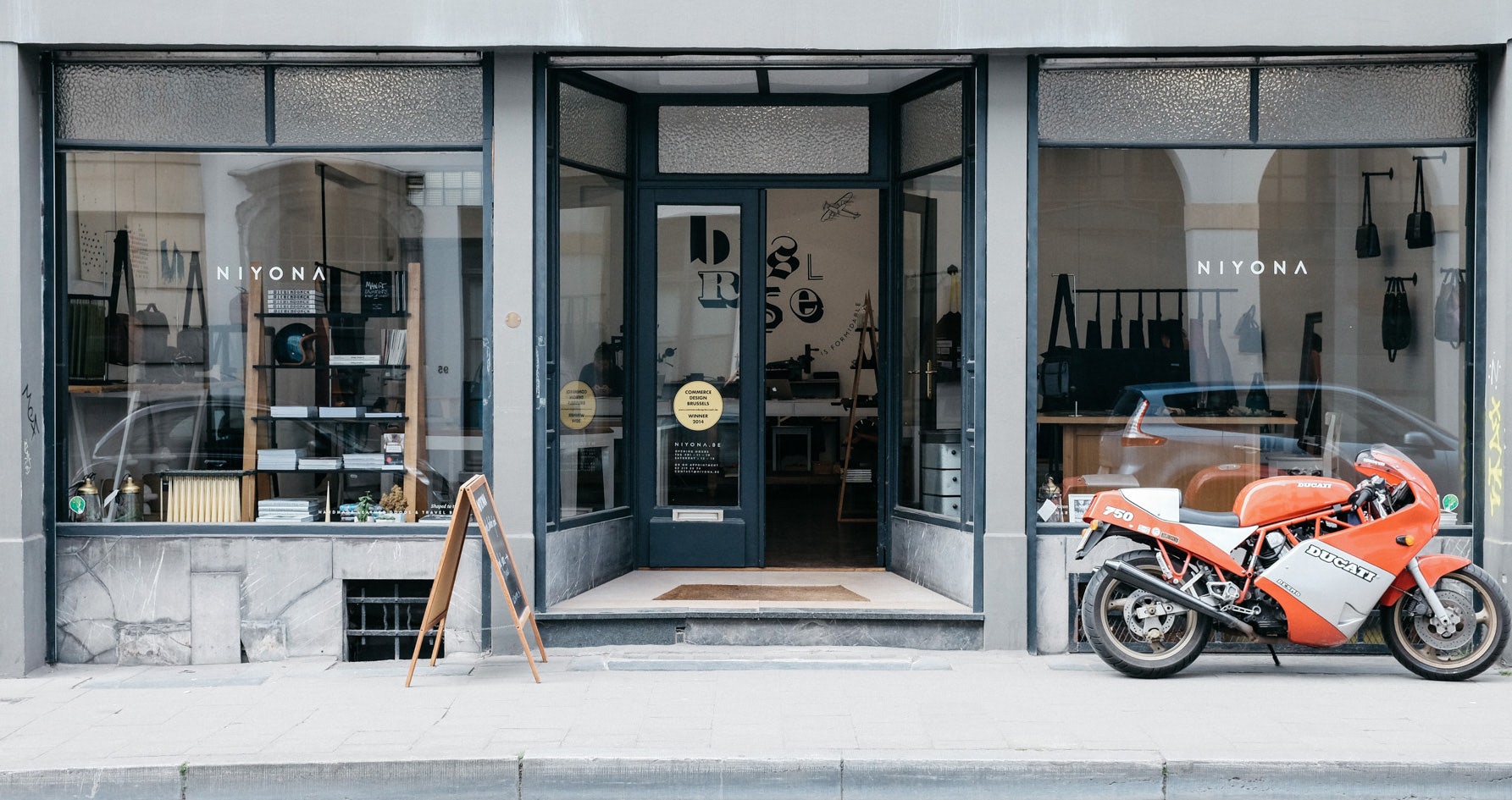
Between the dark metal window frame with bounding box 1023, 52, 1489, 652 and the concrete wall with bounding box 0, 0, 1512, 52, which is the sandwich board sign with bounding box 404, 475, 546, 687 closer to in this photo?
the concrete wall with bounding box 0, 0, 1512, 52

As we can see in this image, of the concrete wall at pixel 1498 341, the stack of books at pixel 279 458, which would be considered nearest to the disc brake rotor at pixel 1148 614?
the concrete wall at pixel 1498 341

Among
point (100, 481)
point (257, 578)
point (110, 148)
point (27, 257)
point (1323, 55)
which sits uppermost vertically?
point (1323, 55)

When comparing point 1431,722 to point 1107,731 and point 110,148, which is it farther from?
point 110,148

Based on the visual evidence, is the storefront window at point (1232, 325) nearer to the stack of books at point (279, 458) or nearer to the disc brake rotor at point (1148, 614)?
the disc brake rotor at point (1148, 614)

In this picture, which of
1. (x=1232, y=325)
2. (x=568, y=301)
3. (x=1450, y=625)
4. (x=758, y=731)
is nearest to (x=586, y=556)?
(x=568, y=301)

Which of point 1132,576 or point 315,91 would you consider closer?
point 1132,576

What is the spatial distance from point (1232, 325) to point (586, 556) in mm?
4554

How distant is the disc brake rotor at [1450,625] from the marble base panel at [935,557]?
2526mm

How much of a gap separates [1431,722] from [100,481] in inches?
305

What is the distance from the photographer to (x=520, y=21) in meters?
7.26

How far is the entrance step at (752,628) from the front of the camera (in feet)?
25.1

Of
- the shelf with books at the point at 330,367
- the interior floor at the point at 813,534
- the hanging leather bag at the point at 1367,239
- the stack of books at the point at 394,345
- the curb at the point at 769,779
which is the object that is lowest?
the curb at the point at 769,779

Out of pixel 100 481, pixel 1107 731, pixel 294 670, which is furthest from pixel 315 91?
pixel 1107 731

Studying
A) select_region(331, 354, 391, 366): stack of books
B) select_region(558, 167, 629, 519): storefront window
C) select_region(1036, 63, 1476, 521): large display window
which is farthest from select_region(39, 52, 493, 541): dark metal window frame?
select_region(1036, 63, 1476, 521): large display window
